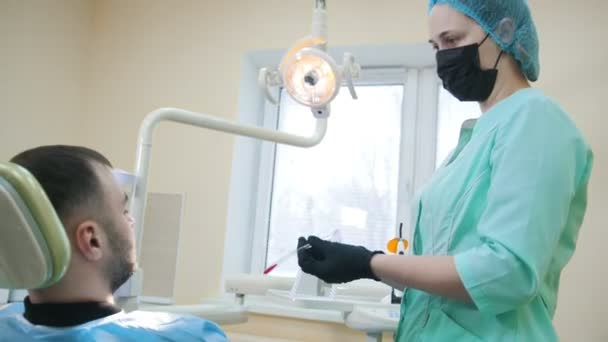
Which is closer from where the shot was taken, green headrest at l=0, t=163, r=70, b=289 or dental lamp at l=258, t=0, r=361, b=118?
green headrest at l=0, t=163, r=70, b=289

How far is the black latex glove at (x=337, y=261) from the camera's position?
102 centimetres

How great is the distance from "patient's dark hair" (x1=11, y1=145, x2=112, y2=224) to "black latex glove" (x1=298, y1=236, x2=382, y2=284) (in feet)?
1.23

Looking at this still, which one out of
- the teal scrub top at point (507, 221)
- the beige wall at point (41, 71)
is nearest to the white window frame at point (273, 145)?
the beige wall at point (41, 71)

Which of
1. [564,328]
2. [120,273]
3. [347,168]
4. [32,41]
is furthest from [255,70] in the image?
[120,273]

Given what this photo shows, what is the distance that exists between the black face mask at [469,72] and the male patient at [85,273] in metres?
0.65

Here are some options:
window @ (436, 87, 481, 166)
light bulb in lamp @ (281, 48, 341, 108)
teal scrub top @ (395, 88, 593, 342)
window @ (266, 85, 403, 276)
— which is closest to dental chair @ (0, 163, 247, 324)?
teal scrub top @ (395, 88, 593, 342)

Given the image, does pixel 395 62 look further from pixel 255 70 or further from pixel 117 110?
pixel 117 110

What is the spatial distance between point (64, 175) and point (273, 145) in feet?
6.42

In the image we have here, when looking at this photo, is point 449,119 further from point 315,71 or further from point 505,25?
point 505,25

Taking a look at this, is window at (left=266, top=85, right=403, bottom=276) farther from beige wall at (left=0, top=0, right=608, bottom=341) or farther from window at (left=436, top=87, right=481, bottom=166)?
beige wall at (left=0, top=0, right=608, bottom=341)

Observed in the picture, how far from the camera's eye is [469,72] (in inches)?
44.1

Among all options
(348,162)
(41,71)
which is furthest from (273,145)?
(41,71)

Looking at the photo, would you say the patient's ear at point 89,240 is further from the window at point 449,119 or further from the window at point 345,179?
the window at point 449,119

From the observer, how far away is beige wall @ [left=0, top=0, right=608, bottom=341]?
2.19 meters
